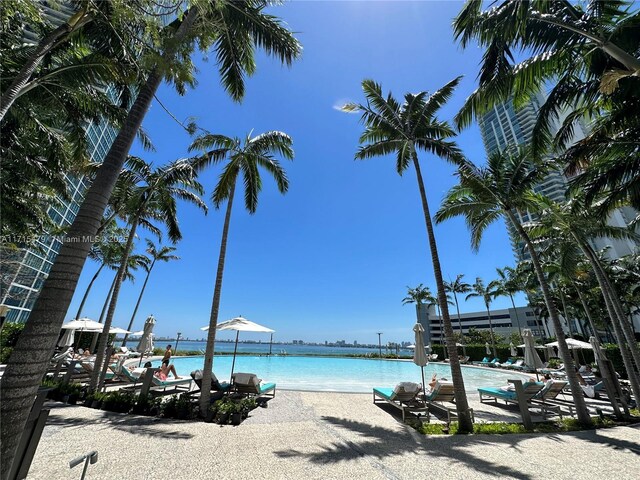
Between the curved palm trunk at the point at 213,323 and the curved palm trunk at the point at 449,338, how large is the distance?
623 cm

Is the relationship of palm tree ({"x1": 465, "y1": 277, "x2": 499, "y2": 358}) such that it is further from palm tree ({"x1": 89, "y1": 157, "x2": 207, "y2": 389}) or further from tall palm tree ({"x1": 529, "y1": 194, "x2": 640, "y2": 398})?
palm tree ({"x1": 89, "y1": 157, "x2": 207, "y2": 389})

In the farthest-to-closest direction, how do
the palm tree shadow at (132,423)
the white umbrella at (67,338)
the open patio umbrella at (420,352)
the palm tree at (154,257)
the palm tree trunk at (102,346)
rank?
the palm tree at (154,257) < the white umbrella at (67,338) < the open patio umbrella at (420,352) < the palm tree trunk at (102,346) < the palm tree shadow at (132,423)

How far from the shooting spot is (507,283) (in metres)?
34.7

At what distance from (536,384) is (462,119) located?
9102 mm

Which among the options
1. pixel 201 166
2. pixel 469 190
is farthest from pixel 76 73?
pixel 469 190

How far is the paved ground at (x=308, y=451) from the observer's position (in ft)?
13.3

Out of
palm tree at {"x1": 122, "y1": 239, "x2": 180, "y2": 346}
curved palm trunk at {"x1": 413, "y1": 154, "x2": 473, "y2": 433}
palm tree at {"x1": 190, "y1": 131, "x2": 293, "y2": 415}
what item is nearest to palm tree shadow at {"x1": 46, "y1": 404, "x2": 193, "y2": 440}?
palm tree at {"x1": 190, "y1": 131, "x2": 293, "y2": 415}

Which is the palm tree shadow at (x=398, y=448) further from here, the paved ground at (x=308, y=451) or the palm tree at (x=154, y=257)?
the palm tree at (x=154, y=257)

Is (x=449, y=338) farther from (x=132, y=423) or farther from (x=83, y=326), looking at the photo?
(x=83, y=326)

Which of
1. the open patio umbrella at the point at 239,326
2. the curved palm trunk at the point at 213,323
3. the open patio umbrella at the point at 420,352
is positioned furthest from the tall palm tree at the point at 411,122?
the open patio umbrella at the point at 239,326

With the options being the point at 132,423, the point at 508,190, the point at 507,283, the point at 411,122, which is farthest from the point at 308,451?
the point at 507,283

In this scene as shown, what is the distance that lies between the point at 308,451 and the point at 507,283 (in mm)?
38642

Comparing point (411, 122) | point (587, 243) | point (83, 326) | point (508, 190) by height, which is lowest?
point (83, 326)

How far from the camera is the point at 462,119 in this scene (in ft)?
26.2
